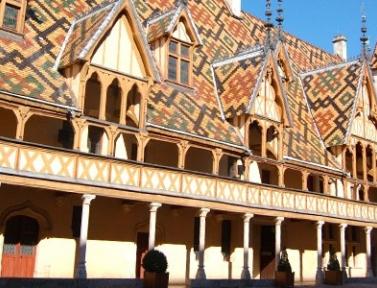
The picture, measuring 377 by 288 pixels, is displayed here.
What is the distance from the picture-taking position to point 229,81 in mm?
28406

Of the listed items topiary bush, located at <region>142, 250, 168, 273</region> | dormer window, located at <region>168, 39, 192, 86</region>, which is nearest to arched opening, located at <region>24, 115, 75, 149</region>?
topiary bush, located at <region>142, 250, 168, 273</region>

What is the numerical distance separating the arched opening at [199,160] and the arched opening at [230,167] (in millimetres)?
634

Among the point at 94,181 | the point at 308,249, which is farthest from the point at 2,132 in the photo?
the point at 308,249

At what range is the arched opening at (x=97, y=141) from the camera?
22.2 meters

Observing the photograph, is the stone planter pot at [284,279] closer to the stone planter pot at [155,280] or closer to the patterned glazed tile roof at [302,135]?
the patterned glazed tile roof at [302,135]

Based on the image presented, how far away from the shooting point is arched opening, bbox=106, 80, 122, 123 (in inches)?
908

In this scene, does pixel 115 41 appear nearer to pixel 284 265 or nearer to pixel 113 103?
pixel 113 103

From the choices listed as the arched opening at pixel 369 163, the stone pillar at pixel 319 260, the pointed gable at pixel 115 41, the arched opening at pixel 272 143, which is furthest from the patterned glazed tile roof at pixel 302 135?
the pointed gable at pixel 115 41

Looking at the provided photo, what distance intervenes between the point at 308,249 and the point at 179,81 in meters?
12.1

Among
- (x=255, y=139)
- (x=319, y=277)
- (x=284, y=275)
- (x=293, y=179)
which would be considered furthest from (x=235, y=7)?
(x=284, y=275)

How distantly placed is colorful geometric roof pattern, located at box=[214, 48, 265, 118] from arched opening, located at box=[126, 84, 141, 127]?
17.9ft

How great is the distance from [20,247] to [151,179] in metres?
5.13

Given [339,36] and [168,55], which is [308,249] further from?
[339,36]

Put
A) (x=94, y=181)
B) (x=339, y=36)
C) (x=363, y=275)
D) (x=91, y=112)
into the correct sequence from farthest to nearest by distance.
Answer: (x=339, y=36)
(x=363, y=275)
(x=91, y=112)
(x=94, y=181)
